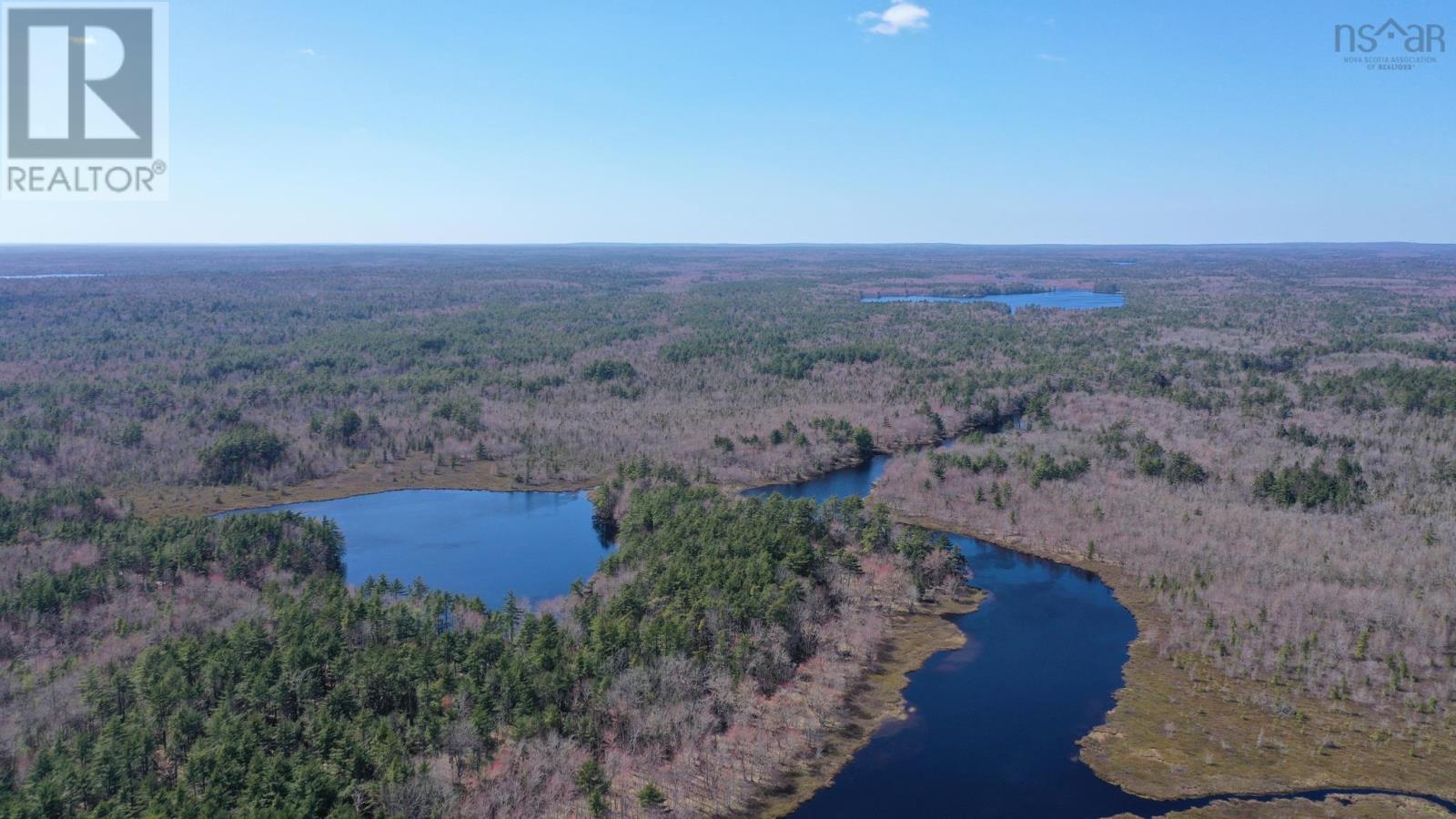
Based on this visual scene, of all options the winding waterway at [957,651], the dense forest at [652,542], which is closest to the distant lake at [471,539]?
the winding waterway at [957,651]

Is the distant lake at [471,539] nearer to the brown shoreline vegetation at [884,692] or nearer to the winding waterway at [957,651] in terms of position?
the winding waterway at [957,651]

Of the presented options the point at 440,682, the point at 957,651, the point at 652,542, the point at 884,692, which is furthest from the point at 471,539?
the point at 957,651

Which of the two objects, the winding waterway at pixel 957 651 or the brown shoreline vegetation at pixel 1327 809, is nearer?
the brown shoreline vegetation at pixel 1327 809

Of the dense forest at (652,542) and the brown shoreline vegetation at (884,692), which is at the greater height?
the dense forest at (652,542)

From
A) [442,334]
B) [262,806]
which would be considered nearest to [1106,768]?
[262,806]

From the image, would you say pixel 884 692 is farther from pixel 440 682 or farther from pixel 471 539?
pixel 471 539

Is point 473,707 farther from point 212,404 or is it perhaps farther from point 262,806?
point 212,404

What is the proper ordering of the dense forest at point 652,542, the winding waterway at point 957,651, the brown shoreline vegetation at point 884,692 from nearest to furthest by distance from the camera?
the dense forest at point 652,542 → the winding waterway at point 957,651 → the brown shoreline vegetation at point 884,692

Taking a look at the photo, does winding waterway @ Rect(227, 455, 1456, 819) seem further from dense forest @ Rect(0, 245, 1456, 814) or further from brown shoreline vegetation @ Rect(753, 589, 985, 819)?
dense forest @ Rect(0, 245, 1456, 814)
